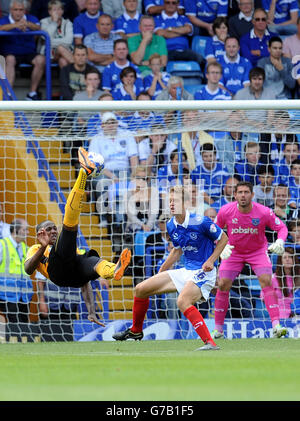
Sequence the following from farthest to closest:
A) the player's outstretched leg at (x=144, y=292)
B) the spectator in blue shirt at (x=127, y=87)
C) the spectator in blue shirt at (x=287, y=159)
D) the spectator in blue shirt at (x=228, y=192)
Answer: the spectator in blue shirt at (x=127, y=87) < the spectator in blue shirt at (x=287, y=159) < the spectator in blue shirt at (x=228, y=192) < the player's outstretched leg at (x=144, y=292)

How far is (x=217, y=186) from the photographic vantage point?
47.5 ft

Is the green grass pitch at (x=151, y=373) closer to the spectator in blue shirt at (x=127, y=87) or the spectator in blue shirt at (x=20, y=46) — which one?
the spectator in blue shirt at (x=127, y=87)

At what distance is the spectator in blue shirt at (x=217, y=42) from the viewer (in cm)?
1720

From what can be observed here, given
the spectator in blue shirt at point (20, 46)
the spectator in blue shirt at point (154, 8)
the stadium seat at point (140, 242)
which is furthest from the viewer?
the spectator in blue shirt at point (154, 8)

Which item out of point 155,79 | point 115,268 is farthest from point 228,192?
point 115,268

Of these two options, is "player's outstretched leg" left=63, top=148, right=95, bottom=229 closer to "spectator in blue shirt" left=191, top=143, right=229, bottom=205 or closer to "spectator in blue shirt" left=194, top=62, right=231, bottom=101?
"spectator in blue shirt" left=191, top=143, right=229, bottom=205

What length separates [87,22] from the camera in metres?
17.0

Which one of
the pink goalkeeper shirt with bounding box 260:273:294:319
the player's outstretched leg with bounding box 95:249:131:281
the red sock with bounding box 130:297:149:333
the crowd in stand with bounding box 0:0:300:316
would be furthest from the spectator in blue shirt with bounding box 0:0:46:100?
the player's outstretched leg with bounding box 95:249:131:281

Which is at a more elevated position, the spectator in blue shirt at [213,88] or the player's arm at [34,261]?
the spectator in blue shirt at [213,88]

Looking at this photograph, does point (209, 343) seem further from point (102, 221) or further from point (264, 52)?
point (264, 52)

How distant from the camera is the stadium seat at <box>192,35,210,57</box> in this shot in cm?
1739

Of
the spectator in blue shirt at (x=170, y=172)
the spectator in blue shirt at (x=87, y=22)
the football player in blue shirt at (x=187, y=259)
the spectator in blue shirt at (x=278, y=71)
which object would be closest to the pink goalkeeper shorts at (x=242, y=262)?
the football player in blue shirt at (x=187, y=259)

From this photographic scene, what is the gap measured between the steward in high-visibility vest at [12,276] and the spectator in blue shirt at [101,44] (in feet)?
15.0

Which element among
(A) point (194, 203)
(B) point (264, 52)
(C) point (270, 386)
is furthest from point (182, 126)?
(C) point (270, 386)
